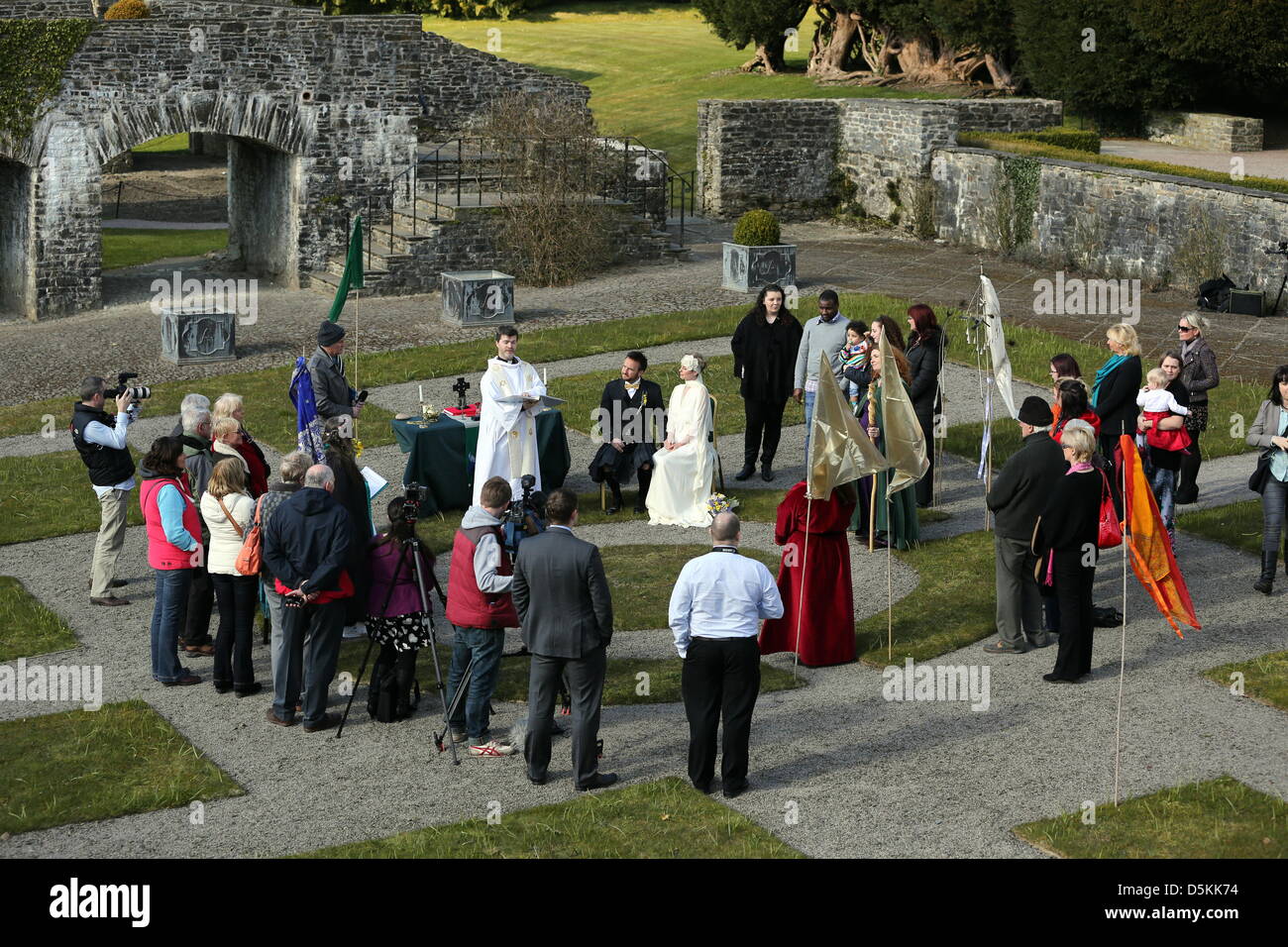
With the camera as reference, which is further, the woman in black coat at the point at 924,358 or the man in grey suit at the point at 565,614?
the woman in black coat at the point at 924,358

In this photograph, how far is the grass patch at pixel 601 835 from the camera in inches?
342

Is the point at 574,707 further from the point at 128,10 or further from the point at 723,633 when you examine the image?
the point at 128,10

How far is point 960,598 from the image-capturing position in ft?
41.3

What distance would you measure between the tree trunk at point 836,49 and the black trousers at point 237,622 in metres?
34.3

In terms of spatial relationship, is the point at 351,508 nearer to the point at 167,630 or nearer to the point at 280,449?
the point at 167,630

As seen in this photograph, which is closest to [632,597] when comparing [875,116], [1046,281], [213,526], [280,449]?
[213,526]

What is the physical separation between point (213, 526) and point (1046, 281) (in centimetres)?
1679

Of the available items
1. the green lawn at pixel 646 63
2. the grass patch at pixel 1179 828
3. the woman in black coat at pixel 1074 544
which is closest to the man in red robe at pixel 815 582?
the woman in black coat at pixel 1074 544

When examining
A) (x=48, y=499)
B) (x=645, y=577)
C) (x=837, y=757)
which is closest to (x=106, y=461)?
(x=48, y=499)

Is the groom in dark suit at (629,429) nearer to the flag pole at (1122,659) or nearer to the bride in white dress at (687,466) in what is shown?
the bride in white dress at (687,466)

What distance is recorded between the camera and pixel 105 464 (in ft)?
41.5

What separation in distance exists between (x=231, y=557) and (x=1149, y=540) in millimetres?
6285

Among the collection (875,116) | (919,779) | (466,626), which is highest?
(875,116)

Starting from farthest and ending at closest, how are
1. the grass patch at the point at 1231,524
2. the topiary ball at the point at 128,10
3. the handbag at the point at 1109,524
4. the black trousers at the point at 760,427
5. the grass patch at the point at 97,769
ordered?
the topiary ball at the point at 128,10 < the black trousers at the point at 760,427 < the grass patch at the point at 1231,524 < the handbag at the point at 1109,524 < the grass patch at the point at 97,769
